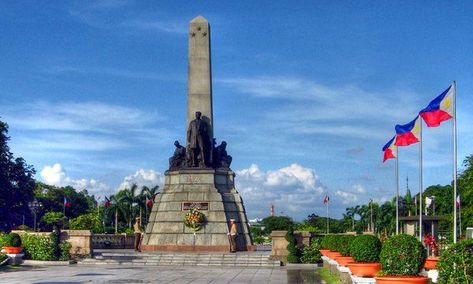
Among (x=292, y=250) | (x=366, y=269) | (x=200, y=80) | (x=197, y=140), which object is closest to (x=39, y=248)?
(x=197, y=140)

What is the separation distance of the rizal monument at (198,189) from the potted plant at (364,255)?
1975cm

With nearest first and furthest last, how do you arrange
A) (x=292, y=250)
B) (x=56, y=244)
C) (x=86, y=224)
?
(x=292, y=250) → (x=56, y=244) → (x=86, y=224)

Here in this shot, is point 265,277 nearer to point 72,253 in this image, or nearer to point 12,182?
point 72,253

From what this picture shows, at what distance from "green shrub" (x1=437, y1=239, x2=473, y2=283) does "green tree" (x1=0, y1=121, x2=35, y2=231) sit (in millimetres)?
56521

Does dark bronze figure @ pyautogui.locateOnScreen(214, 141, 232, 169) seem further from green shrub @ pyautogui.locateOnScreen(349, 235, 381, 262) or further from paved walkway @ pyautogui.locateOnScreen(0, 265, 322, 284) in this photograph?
green shrub @ pyautogui.locateOnScreen(349, 235, 381, 262)

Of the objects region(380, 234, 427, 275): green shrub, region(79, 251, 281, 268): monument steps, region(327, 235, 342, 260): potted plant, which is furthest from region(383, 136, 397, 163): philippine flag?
region(380, 234, 427, 275): green shrub

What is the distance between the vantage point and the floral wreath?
3678 cm

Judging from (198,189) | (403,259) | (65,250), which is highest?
(198,189)

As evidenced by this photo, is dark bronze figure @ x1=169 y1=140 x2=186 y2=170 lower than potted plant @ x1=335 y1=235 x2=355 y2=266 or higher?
higher

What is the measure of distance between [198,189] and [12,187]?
103 ft

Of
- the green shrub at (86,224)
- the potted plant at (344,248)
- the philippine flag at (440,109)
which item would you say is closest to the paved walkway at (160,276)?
the potted plant at (344,248)

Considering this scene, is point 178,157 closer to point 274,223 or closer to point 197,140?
point 197,140

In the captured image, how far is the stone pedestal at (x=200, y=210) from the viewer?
3662 centimetres

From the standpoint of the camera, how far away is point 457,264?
32.0 ft
